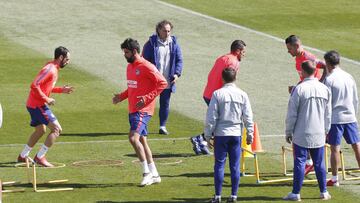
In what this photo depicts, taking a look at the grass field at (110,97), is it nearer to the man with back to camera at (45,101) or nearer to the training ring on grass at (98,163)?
the training ring on grass at (98,163)

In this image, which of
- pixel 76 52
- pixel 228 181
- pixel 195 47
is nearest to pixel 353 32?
pixel 195 47

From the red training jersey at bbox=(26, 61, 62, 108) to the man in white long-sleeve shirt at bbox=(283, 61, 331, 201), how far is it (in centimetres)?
521

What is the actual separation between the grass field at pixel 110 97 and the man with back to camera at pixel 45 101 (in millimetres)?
452

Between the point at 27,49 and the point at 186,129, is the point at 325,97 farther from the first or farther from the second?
the point at 27,49

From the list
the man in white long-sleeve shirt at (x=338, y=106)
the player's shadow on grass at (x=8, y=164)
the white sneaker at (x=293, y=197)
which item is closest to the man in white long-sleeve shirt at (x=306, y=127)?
the white sneaker at (x=293, y=197)

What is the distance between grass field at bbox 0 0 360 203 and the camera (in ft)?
57.6

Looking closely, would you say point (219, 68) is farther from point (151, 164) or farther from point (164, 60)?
point (164, 60)

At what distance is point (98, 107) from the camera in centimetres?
2666

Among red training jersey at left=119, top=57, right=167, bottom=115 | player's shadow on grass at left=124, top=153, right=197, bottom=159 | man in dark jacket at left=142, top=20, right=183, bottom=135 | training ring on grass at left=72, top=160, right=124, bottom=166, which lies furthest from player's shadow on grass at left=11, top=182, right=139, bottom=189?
man in dark jacket at left=142, top=20, right=183, bottom=135

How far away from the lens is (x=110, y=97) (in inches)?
1101

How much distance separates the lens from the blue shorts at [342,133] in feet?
58.0

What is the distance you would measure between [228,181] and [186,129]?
18.4ft

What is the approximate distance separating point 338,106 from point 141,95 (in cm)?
330

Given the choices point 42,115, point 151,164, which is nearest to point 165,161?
point 151,164
